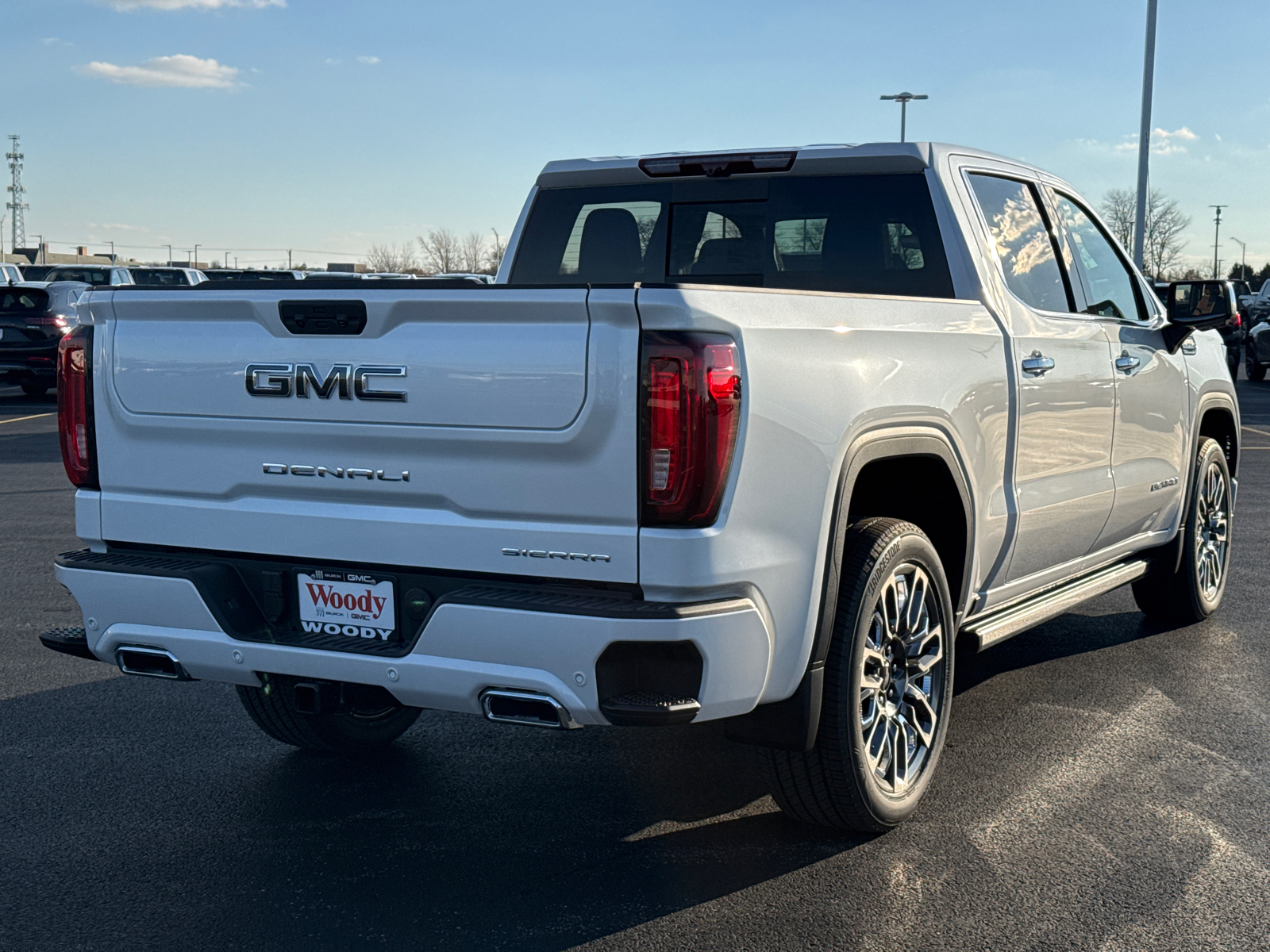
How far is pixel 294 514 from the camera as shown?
12.0ft

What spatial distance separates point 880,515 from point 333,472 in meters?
1.80

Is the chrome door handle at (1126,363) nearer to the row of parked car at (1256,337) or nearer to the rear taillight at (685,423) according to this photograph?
the rear taillight at (685,423)

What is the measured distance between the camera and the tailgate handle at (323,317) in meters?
3.53

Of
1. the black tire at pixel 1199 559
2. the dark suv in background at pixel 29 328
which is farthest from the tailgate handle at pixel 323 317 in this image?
the dark suv in background at pixel 29 328

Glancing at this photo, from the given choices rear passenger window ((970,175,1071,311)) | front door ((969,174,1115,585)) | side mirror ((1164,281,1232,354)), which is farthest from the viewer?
side mirror ((1164,281,1232,354))

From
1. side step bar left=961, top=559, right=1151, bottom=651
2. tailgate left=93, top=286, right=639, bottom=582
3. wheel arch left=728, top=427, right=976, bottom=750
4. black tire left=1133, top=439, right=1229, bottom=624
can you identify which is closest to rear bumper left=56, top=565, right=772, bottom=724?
tailgate left=93, top=286, right=639, bottom=582

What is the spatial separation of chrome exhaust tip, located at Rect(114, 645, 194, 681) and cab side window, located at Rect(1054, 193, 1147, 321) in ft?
12.3

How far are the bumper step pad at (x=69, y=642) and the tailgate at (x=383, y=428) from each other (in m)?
0.33

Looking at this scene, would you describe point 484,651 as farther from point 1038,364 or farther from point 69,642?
point 1038,364

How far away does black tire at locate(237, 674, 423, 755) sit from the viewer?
15.5 ft

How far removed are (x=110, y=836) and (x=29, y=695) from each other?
5.70ft

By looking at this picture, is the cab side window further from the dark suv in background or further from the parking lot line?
the dark suv in background

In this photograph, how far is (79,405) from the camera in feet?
13.0

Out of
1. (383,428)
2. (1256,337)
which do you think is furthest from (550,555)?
(1256,337)
